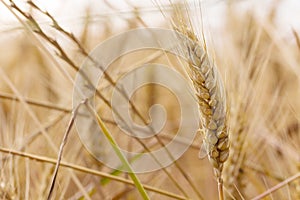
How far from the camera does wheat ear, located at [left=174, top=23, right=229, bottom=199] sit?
480 millimetres

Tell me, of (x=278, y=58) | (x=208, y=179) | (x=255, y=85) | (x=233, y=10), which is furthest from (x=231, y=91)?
(x=233, y=10)

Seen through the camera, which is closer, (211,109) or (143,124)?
(211,109)

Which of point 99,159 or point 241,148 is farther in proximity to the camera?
point 99,159

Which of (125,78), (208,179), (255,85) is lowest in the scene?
(208,179)

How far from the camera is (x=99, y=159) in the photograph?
2.88ft

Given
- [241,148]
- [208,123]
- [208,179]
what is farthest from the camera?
[208,179]

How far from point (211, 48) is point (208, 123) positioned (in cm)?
10

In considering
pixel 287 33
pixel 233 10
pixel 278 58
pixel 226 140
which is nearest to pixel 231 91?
pixel 226 140

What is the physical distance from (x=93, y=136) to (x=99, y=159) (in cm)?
6

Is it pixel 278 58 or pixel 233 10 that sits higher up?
pixel 233 10

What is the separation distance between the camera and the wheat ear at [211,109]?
480 mm

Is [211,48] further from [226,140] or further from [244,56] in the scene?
[244,56]

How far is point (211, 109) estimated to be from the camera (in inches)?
19.0

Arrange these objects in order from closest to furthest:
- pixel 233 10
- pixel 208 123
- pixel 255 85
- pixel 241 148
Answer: pixel 208 123 < pixel 241 148 < pixel 255 85 < pixel 233 10
